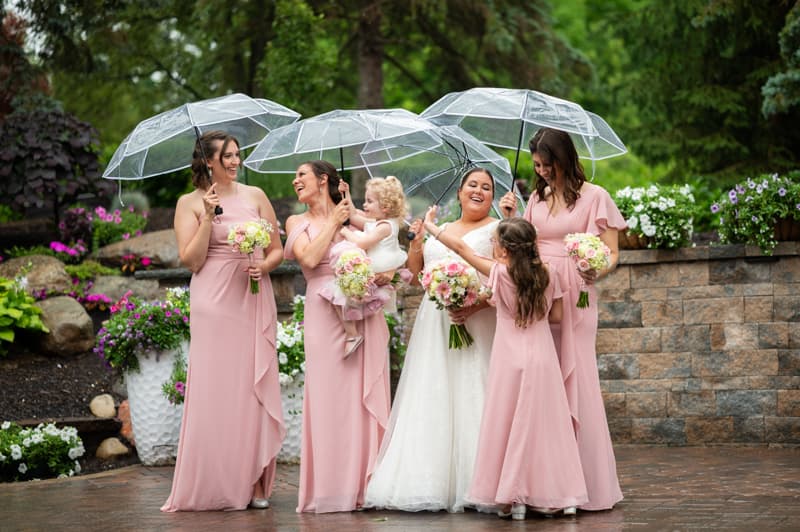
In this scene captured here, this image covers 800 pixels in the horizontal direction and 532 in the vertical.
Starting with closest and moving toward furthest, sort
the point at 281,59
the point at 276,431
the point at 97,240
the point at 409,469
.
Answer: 1. the point at 409,469
2. the point at 276,431
3. the point at 97,240
4. the point at 281,59

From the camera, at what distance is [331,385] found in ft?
21.7

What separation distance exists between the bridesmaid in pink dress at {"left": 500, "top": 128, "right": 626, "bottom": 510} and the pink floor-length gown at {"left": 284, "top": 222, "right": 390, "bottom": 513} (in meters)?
1.15

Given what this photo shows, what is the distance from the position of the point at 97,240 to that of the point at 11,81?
261 cm

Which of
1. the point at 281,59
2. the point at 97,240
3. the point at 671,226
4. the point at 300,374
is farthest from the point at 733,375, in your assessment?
the point at 281,59

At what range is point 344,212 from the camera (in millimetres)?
6598

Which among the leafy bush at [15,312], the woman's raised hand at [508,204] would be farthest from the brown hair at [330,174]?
the leafy bush at [15,312]

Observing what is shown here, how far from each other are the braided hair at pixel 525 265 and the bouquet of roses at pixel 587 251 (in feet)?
0.61

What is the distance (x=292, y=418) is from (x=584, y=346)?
3.69 m

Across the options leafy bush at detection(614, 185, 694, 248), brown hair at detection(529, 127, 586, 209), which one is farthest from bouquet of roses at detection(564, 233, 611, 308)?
leafy bush at detection(614, 185, 694, 248)

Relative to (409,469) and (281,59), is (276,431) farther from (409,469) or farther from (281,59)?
(281,59)

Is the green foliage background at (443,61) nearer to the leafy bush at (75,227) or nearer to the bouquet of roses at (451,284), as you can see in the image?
the leafy bush at (75,227)

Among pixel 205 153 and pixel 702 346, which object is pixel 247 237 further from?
pixel 702 346

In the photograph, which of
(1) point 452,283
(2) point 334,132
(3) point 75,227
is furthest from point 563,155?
(3) point 75,227

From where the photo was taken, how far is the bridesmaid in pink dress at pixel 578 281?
20.4 feet
